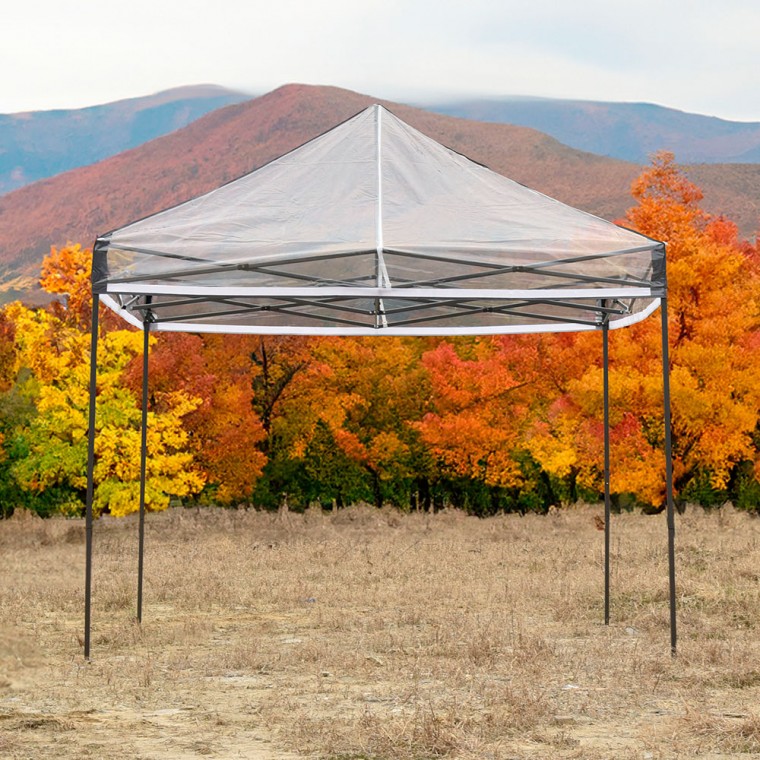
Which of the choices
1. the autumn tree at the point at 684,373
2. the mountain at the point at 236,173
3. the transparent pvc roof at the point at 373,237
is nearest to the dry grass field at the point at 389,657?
the transparent pvc roof at the point at 373,237

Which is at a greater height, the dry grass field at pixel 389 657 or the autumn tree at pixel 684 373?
the autumn tree at pixel 684 373

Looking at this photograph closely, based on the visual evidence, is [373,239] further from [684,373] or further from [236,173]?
[236,173]

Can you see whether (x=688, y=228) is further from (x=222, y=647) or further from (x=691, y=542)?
(x=222, y=647)

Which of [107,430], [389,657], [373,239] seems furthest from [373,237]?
[107,430]

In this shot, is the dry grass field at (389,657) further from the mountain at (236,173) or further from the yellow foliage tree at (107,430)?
the mountain at (236,173)

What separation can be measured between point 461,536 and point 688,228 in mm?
9141

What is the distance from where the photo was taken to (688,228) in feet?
83.5

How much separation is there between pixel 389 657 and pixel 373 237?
3479 millimetres

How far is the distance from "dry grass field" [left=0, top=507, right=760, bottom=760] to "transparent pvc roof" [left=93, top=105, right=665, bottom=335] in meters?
2.96

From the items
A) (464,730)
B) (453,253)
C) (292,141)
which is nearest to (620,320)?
(453,253)

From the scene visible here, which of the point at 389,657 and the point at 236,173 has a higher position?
the point at 236,173

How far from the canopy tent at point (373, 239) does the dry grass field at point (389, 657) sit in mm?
1021

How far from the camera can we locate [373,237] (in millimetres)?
8555

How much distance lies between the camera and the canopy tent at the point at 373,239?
8641mm
